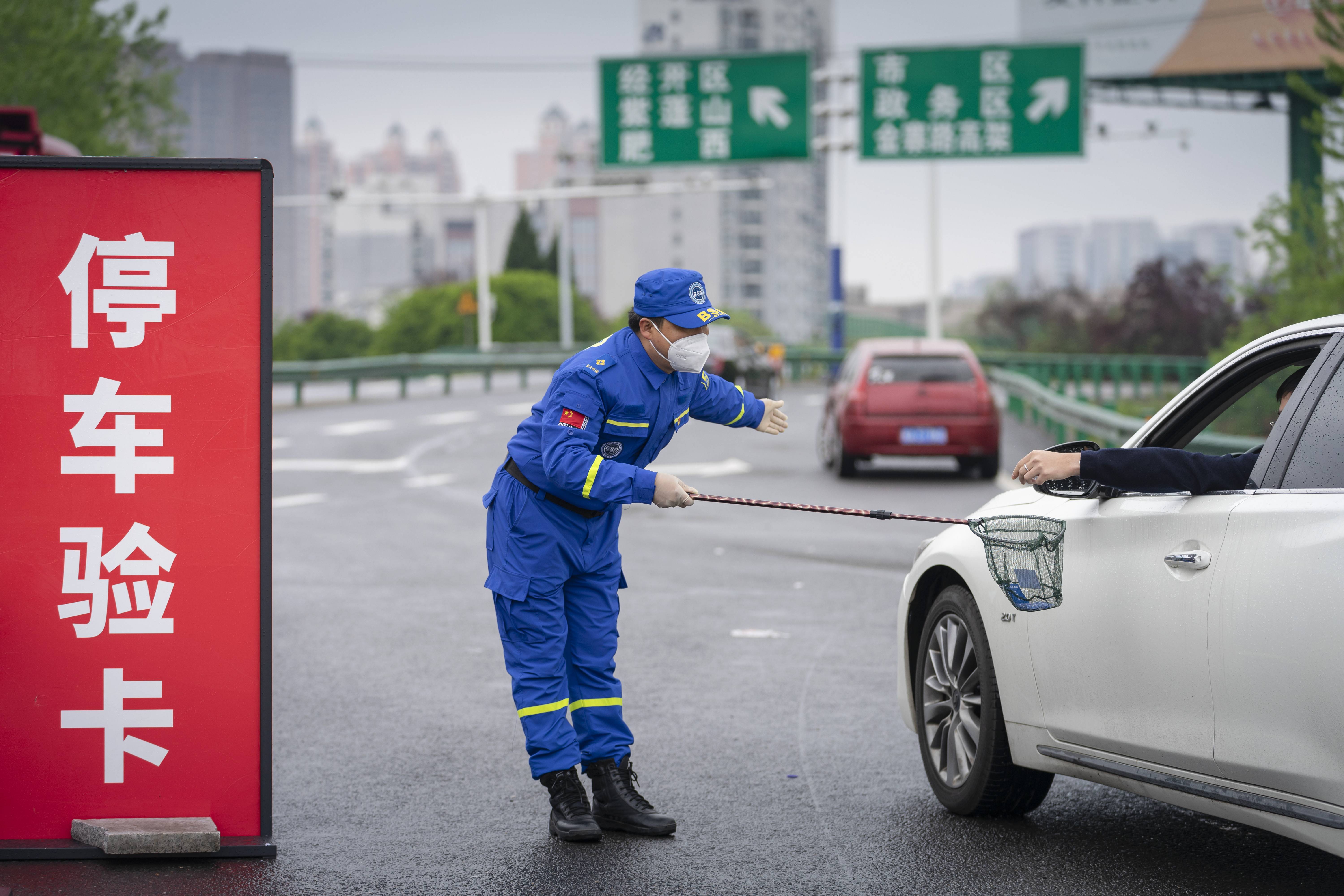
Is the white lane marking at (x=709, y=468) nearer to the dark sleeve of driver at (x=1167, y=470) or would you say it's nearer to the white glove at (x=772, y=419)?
the white glove at (x=772, y=419)

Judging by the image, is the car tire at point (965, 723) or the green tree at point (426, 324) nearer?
the car tire at point (965, 723)

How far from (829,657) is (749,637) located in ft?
2.51

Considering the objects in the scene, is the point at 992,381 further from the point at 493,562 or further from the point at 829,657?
the point at 493,562

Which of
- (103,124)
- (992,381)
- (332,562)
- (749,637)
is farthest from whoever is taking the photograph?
(992,381)

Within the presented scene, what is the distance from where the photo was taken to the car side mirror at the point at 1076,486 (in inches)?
184

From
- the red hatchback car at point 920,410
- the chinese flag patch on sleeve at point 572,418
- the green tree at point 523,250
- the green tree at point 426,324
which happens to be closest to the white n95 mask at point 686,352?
the chinese flag patch on sleeve at point 572,418

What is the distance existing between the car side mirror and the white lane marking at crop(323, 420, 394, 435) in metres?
22.4

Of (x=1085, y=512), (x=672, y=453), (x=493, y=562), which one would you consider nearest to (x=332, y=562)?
(x=493, y=562)

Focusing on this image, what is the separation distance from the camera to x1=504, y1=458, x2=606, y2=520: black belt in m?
5.27

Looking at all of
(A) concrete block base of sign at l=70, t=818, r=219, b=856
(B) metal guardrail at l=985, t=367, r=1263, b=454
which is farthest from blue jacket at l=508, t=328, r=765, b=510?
(B) metal guardrail at l=985, t=367, r=1263, b=454

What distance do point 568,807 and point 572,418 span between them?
1241 mm

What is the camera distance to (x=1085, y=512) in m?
4.81

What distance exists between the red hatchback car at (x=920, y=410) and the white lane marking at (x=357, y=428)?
1052 cm

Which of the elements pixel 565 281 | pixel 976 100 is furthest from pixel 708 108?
pixel 565 281
